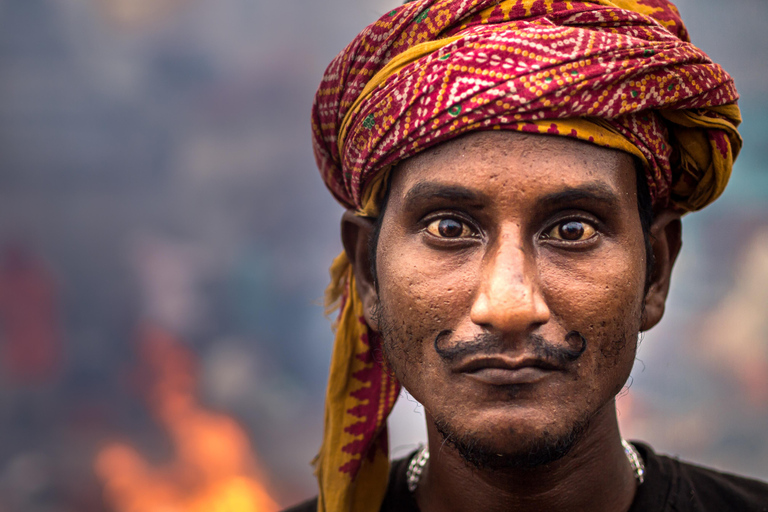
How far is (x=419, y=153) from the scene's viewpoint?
2.10 metres

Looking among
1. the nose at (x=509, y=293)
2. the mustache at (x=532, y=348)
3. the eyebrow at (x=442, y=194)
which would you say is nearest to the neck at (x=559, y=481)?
the mustache at (x=532, y=348)

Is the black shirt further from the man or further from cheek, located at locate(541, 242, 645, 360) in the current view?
cheek, located at locate(541, 242, 645, 360)

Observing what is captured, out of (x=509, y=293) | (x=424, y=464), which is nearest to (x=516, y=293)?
(x=509, y=293)

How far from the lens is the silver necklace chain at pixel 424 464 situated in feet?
8.09

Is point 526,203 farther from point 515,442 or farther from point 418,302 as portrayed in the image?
point 515,442

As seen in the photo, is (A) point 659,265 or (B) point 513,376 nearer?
(B) point 513,376

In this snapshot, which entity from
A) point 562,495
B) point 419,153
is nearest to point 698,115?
point 419,153

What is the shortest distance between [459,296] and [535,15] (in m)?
0.88

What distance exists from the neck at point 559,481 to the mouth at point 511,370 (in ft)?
1.58

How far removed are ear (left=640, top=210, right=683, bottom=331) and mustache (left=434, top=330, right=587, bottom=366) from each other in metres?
0.48

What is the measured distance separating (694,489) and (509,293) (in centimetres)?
123

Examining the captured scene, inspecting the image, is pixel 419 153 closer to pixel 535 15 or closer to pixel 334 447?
pixel 535 15

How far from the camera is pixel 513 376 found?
72.9 inches

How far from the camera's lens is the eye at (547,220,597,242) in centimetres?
200
